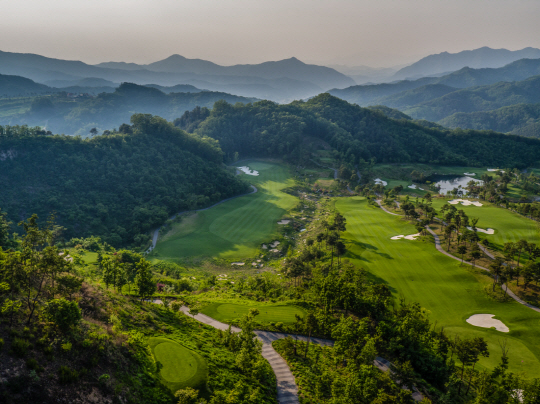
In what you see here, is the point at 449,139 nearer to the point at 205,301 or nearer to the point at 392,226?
the point at 392,226

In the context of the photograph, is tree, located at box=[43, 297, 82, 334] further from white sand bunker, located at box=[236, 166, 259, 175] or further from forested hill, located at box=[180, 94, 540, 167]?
forested hill, located at box=[180, 94, 540, 167]

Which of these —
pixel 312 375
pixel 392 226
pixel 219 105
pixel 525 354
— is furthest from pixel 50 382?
pixel 219 105

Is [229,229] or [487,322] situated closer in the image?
[487,322]

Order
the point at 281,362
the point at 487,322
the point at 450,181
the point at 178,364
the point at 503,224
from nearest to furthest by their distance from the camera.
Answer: the point at 178,364 → the point at 281,362 → the point at 487,322 → the point at 503,224 → the point at 450,181

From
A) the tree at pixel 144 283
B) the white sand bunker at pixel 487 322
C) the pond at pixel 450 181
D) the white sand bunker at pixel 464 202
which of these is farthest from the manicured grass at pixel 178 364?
the pond at pixel 450 181

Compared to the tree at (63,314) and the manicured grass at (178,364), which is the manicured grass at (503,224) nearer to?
the manicured grass at (178,364)

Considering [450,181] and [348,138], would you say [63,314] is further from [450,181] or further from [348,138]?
[348,138]

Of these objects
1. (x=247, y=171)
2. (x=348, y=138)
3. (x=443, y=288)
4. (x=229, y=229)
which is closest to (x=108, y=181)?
(x=229, y=229)
